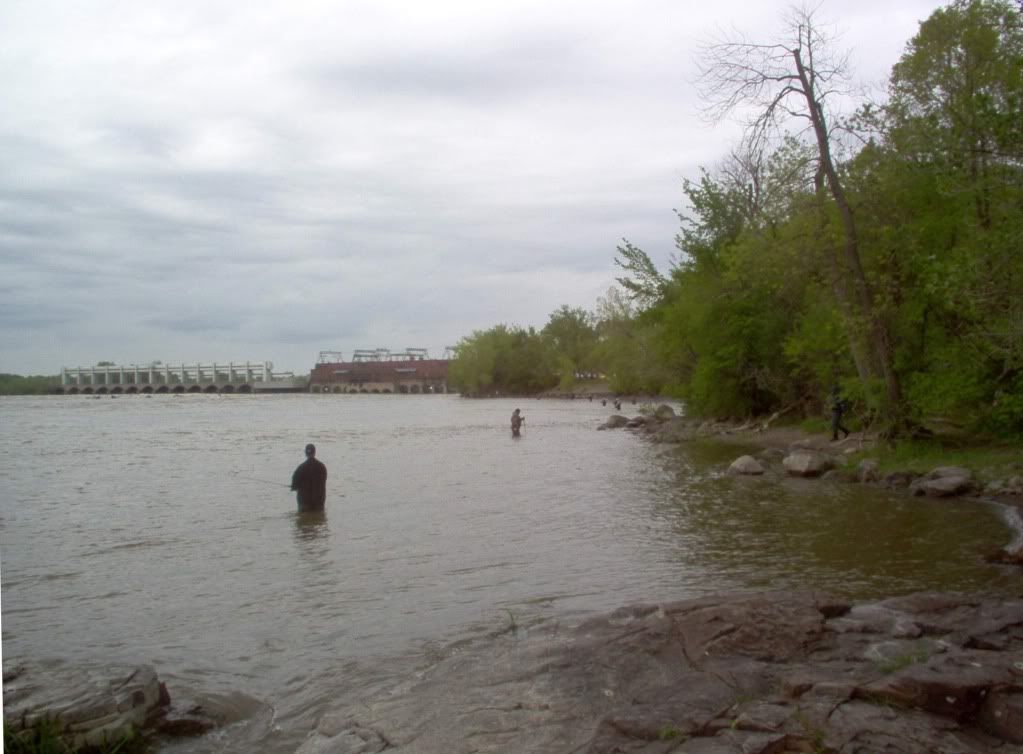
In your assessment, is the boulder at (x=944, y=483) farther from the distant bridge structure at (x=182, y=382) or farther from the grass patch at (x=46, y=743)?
the distant bridge structure at (x=182, y=382)

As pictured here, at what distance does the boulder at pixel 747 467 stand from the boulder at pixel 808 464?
81 centimetres

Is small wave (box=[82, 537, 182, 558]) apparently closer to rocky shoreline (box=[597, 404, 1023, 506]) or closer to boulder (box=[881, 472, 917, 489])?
rocky shoreline (box=[597, 404, 1023, 506])

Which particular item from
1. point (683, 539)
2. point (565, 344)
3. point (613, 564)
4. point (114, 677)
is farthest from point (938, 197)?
point (565, 344)

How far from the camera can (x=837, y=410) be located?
1093 inches

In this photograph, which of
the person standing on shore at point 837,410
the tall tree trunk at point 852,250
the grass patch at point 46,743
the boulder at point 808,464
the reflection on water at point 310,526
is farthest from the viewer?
the person standing on shore at point 837,410

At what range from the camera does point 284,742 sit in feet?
22.9

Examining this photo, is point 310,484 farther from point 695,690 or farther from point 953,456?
point 953,456

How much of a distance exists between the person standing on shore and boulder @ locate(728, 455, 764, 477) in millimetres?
4153

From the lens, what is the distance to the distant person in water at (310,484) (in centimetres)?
1889

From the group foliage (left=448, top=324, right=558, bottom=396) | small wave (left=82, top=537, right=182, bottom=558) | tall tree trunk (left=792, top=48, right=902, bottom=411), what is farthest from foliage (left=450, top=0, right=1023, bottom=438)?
foliage (left=448, top=324, right=558, bottom=396)

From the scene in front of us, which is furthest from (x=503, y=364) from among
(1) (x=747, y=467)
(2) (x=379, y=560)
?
(2) (x=379, y=560)

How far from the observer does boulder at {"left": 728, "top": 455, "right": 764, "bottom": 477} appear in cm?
2419

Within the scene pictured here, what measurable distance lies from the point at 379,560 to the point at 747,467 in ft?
44.5

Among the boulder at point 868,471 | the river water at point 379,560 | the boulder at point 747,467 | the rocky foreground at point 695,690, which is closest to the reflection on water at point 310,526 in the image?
the river water at point 379,560
